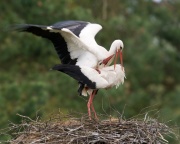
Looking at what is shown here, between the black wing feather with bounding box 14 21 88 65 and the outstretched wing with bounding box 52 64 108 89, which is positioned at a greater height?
the black wing feather with bounding box 14 21 88 65

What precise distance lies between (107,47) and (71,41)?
8972 mm

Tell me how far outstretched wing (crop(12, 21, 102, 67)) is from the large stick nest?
1.06 metres

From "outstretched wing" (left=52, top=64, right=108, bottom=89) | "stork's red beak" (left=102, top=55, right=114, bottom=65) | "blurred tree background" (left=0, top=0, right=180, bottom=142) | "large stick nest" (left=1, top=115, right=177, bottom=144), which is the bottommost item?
"large stick nest" (left=1, top=115, right=177, bottom=144)

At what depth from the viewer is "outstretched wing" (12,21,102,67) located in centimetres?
1102

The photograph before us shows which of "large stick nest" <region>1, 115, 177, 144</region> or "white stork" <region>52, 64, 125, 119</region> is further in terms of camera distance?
"white stork" <region>52, 64, 125, 119</region>

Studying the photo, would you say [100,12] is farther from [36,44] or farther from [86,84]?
[86,84]

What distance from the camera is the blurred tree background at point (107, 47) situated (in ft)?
55.3

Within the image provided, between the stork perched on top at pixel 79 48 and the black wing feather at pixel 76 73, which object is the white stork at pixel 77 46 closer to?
the stork perched on top at pixel 79 48

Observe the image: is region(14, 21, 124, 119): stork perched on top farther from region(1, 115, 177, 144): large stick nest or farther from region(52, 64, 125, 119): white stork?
region(1, 115, 177, 144): large stick nest

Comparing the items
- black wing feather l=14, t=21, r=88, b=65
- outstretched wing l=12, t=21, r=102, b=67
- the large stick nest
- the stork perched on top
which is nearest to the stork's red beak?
the stork perched on top

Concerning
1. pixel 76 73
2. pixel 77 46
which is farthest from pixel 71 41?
pixel 76 73

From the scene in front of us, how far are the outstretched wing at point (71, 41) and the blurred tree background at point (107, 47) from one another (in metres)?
2.06

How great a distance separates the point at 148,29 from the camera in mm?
22766

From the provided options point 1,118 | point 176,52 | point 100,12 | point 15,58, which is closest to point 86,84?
point 1,118
